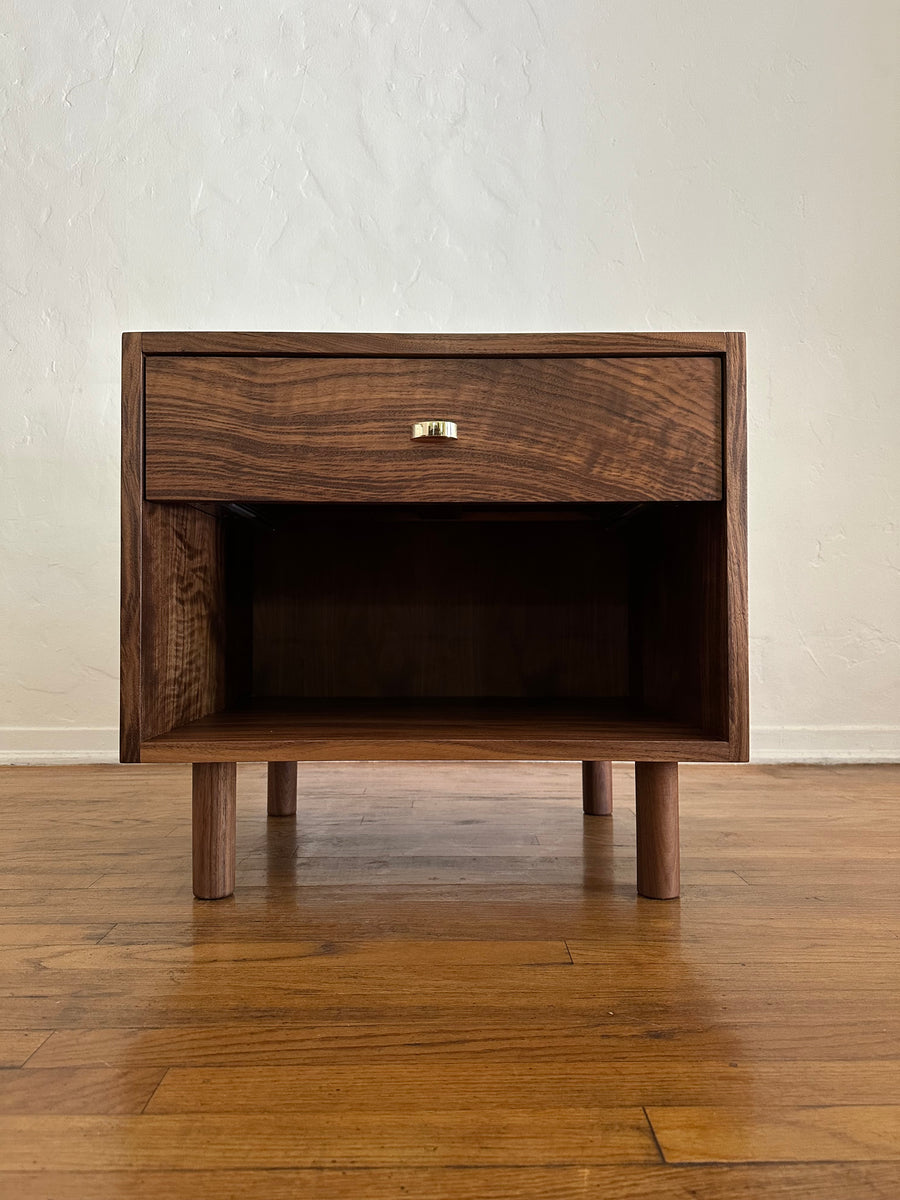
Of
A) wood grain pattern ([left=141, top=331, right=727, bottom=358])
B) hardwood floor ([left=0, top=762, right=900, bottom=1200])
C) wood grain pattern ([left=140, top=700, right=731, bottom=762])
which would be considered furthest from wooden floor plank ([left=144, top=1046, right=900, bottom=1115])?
wood grain pattern ([left=141, top=331, right=727, bottom=358])

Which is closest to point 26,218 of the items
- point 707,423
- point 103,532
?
point 103,532

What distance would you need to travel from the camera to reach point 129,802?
1.25 meters

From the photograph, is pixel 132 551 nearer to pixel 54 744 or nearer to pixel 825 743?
pixel 54 744

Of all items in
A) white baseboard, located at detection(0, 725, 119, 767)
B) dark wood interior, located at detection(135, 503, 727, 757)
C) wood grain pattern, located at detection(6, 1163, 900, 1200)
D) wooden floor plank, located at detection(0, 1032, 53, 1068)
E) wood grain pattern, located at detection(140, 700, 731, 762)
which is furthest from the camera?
white baseboard, located at detection(0, 725, 119, 767)

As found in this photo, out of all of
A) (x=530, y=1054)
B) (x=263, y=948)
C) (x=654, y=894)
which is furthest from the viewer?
(x=654, y=894)

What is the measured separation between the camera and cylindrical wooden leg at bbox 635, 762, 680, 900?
80cm

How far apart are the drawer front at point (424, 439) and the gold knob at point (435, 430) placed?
0.01 meters

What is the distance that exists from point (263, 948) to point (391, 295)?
130cm

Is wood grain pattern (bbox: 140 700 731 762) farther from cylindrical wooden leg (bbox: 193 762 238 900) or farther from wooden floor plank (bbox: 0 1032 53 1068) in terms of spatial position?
wooden floor plank (bbox: 0 1032 53 1068)

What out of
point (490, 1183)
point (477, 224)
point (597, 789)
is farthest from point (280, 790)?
point (477, 224)

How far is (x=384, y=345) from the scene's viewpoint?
2.54 feet

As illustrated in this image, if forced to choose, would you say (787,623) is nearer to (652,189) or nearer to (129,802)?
(652,189)

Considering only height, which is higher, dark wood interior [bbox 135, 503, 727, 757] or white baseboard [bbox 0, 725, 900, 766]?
dark wood interior [bbox 135, 503, 727, 757]

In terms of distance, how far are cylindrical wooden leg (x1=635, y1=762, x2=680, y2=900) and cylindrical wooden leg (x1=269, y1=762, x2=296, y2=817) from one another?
53 centimetres
